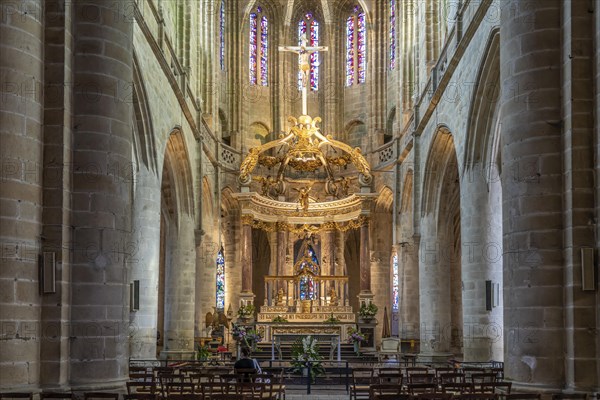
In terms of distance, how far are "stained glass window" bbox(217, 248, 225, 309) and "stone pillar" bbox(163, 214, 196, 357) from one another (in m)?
9.78

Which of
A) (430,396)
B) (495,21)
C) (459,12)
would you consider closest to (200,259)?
(459,12)

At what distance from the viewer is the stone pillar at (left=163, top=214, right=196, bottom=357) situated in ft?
94.8

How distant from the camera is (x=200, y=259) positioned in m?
32.9

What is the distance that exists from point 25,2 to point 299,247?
29822mm

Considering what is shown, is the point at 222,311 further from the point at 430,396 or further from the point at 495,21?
the point at 430,396

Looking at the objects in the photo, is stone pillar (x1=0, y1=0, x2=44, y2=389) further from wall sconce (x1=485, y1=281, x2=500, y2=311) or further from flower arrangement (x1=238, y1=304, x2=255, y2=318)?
flower arrangement (x1=238, y1=304, x2=255, y2=318)

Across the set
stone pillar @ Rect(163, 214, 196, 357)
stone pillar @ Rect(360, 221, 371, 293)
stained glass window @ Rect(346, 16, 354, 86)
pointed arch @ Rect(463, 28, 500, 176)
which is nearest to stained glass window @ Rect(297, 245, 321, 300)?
stone pillar @ Rect(360, 221, 371, 293)

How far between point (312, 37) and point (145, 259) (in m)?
24.5

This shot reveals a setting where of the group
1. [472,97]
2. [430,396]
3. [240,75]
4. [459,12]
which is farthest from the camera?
[240,75]

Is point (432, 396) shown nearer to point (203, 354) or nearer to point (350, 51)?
point (203, 354)

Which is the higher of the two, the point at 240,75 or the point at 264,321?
the point at 240,75

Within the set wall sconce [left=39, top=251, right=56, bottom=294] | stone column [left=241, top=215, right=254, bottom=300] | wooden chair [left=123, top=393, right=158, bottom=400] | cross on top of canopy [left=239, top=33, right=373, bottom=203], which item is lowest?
wooden chair [left=123, top=393, right=158, bottom=400]

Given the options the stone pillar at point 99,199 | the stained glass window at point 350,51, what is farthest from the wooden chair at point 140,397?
the stained glass window at point 350,51

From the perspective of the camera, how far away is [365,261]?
3788 cm
